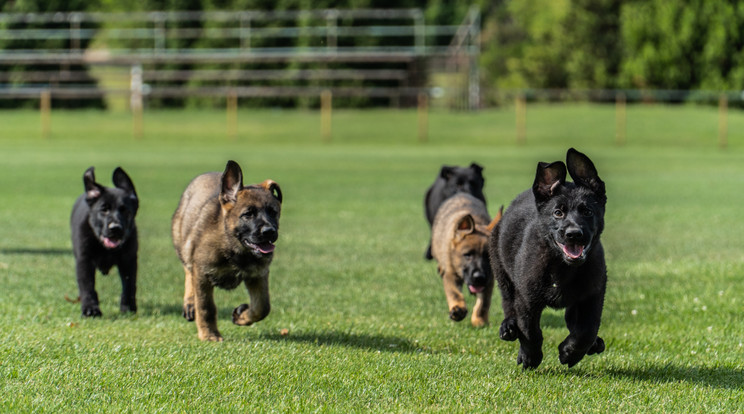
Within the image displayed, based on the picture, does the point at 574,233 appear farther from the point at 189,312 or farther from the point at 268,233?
the point at 189,312

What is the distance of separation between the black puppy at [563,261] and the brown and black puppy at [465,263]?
1694mm

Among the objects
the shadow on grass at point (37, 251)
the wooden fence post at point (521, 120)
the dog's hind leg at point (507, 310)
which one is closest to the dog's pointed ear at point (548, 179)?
the dog's hind leg at point (507, 310)

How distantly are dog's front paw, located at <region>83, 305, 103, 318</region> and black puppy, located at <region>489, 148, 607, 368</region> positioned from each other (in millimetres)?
3479

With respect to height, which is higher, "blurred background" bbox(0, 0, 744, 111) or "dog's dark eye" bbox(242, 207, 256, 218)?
"blurred background" bbox(0, 0, 744, 111)

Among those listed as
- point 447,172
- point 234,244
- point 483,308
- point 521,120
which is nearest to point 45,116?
point 521,120

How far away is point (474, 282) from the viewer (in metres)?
7.96

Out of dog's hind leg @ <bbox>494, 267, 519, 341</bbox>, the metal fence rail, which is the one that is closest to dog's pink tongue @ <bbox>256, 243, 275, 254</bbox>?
dog's hind leg @ <bbox>494, 267, 519, 341</bbox>

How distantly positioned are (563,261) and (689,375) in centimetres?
118

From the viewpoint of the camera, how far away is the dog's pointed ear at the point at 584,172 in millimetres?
5625

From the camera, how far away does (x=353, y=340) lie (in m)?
7.15

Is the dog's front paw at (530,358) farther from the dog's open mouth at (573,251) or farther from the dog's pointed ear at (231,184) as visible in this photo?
the dog's pointed ear at (231,184)

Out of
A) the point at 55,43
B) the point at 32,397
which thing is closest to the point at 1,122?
the point at 55,43

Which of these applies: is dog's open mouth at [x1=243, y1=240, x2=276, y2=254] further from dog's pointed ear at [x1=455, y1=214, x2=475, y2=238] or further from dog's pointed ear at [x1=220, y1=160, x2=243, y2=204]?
dog's pointed ear at [x1=455, y1=214, x2=475, y2=238]

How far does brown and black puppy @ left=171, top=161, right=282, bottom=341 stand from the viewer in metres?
6.56
